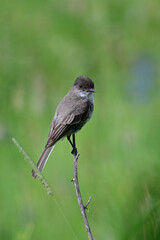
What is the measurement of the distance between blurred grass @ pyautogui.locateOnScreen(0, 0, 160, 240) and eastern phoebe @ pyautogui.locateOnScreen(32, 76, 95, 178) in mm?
452

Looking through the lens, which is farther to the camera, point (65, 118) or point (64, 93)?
point (64, 93)

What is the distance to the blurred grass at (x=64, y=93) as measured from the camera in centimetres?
431

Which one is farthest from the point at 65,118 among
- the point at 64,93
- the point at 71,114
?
the point at 64,93

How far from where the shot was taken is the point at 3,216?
4.38 meters

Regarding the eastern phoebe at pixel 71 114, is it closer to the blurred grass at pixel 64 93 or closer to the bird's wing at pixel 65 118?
the bird's wing at pixel 65 118

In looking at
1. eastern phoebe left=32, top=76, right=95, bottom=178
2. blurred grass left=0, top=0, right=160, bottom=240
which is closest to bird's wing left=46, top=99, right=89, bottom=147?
eastern phoebe left=32, top=76, right=95, bottom=178

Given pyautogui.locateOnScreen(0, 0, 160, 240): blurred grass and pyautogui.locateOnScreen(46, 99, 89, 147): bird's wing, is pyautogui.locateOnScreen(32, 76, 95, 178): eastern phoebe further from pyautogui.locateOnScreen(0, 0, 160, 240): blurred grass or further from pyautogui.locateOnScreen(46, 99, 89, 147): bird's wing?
pyautogui.locateOnScreen(0, 0, 160, 240): blurred grass

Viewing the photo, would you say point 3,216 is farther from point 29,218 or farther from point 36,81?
point 36,81

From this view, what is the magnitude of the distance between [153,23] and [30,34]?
182cm

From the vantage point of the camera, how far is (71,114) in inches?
126

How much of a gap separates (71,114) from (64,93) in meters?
3.28

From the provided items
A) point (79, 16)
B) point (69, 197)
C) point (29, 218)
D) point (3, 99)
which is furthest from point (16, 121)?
point (79, 16)

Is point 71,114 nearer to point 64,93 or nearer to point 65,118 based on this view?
point 65,118

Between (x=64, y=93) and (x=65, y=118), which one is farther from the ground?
(x=65, y=118)
